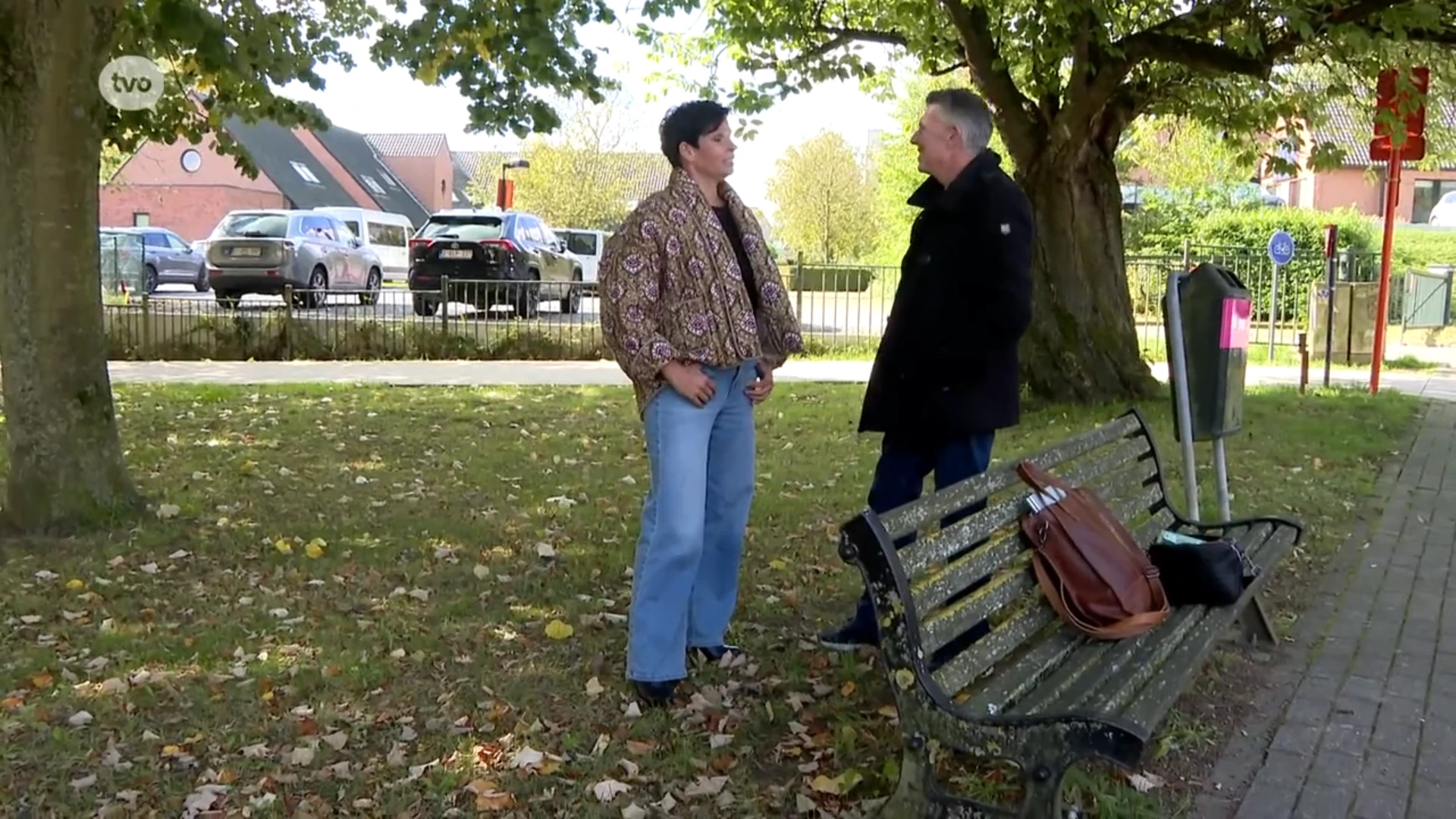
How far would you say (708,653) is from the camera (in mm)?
4379

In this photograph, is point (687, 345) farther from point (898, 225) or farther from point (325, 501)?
point (898, 225)

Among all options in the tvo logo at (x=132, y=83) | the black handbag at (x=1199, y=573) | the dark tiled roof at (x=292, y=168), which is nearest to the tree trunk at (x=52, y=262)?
the tvo logo at (x=132, y=83)

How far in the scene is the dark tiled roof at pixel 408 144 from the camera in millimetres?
73875

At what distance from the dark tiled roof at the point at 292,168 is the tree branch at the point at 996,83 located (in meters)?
40.4

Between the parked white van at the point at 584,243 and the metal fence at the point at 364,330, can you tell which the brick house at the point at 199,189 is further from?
the metal fence at the point at 364,330

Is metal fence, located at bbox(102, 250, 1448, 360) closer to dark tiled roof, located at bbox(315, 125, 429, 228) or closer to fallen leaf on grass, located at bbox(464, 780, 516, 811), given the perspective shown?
fallen leaf on grass, located at bbox(464, 780, 516, 811)

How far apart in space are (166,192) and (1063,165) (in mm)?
46942

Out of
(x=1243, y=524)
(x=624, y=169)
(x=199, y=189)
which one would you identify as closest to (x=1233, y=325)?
(x=1243, y=524)

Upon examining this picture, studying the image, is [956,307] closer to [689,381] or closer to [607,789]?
[689,381]

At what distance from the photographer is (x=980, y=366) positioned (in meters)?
4.05

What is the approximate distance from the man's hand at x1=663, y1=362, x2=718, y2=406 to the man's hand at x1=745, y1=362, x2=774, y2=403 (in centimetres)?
30

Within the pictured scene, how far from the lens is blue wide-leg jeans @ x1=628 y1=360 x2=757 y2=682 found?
3812 millimetres

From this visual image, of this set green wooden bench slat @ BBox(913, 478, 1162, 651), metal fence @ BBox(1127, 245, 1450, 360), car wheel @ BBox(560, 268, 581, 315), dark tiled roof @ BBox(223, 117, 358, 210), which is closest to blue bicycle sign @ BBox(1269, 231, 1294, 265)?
metal fence @ BBox(1127, 245, 1450, 360)

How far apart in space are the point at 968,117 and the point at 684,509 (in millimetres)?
1488
